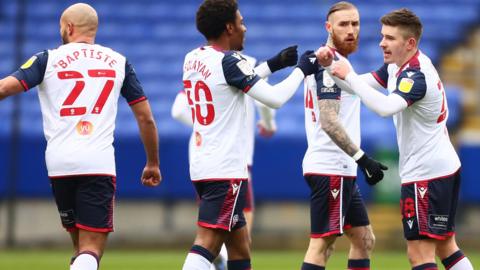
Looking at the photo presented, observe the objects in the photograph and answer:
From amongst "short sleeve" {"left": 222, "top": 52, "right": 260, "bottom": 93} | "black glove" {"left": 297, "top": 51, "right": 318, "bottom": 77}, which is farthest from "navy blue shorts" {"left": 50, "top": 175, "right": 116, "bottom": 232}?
"black glove" {"left": 297, "top": 51, "right": 318, "bottom": 77}

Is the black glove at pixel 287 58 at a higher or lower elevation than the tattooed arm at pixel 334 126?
higher

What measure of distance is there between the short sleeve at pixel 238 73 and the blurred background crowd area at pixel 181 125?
948 centimetres

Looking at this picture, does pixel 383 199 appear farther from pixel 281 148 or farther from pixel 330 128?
pixel 330 128

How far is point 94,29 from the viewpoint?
7.67 metres

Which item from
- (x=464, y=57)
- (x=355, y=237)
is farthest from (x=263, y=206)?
(x=355, y=237)

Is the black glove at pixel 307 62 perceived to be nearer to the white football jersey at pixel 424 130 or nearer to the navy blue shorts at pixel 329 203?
the white football jersey at pixel 424 130

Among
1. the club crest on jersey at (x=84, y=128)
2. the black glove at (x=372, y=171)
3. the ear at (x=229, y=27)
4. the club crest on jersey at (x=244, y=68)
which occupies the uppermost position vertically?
the ear at (x=229, y=27)

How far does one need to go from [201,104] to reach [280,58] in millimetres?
641

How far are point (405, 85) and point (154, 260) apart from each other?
24.2ft

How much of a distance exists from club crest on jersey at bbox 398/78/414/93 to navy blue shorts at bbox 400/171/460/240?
690 mm

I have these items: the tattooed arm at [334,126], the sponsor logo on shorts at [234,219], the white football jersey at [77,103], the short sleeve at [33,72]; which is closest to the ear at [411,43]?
the tattooed arm at [334,126]

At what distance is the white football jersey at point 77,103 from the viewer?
7.45 metres

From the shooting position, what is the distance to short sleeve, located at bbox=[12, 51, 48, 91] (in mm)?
7352

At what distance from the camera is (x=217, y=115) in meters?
7.61
